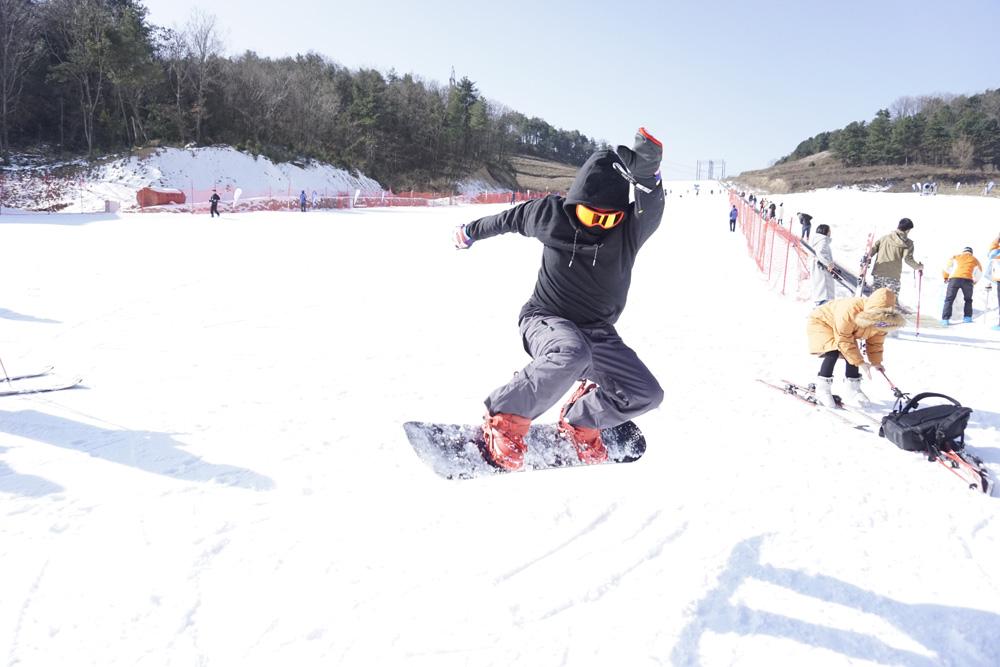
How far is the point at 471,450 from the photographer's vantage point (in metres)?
3.50

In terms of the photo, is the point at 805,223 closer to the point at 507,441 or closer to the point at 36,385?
the point at 507,441

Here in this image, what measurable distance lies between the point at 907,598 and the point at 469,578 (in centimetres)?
244

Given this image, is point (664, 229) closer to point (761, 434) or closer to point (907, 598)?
point (761, 434)

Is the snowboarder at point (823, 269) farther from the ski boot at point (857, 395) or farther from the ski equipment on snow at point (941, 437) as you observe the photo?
the ski equipment on snow at point (941, 437)

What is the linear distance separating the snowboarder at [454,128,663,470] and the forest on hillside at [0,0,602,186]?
143 feet

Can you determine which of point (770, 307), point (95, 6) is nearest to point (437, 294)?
point (770, 307)

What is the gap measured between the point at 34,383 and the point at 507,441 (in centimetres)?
549

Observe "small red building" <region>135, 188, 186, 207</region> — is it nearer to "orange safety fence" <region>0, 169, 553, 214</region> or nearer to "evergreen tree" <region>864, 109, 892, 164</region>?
"orange safety fence" <region>0, 169, 553, 214</region>

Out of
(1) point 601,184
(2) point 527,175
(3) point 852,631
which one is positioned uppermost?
(2) point 527,175

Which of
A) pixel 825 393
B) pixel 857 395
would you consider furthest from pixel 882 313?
pixel 857 395

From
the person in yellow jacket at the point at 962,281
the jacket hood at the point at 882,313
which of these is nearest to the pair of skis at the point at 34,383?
the jacket hood at the point at 882,313

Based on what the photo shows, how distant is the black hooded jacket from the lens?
3.30 m

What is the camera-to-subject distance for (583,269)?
11.5 feet

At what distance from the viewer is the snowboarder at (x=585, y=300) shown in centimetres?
329
